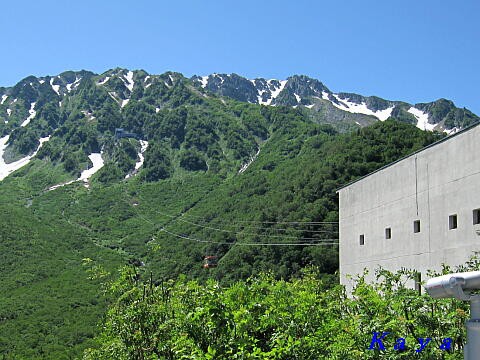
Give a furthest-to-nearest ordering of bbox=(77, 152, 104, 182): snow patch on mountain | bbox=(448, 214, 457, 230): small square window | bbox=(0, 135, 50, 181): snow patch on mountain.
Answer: bbox=(0, 135, 50, 181): snow patch on mountain, bbox=(77, 152, 104, 182): snow patch on mountain, bbox=(448, 214, 457, 230): small square window

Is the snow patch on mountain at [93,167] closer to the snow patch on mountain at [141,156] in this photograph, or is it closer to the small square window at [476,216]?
the snow patch on mountain at [141,156]

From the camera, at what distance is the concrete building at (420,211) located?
52.9 ft

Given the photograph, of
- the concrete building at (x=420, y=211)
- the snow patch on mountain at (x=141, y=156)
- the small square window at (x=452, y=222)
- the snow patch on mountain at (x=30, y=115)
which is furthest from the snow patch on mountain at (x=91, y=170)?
the small square window at (x=452, y=222)

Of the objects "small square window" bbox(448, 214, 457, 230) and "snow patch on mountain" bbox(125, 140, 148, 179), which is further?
"snow patch on mountain" bbox(125, 140, 148, 179)

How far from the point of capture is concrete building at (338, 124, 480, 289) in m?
16.1

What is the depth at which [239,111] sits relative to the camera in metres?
153

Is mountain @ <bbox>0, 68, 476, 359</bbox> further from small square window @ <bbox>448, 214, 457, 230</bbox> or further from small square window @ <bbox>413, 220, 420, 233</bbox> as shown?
small square window @ <bbox>413, 220, 420, 233</bbox>

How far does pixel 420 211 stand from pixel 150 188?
9391 centimetres

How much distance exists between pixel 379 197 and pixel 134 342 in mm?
15057

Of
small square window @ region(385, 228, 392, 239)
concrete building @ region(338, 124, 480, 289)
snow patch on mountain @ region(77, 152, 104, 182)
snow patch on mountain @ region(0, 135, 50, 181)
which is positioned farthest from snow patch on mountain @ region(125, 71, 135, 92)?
small square window @ region(385, 228, 392, 239)

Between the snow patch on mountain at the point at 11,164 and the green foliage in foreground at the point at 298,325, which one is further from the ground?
the snow patch on mountain at the point at 11,164

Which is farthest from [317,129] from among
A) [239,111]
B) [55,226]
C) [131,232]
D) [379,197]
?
[379,197]

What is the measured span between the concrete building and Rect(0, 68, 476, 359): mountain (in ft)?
20.1

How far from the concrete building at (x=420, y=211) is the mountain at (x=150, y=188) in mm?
6134
